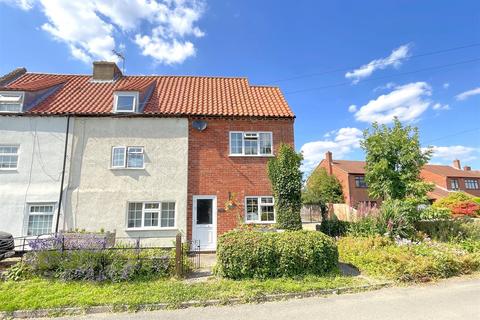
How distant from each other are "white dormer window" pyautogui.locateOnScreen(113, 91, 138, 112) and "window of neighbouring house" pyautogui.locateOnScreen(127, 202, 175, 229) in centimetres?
493

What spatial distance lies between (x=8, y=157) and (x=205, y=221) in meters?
10.0

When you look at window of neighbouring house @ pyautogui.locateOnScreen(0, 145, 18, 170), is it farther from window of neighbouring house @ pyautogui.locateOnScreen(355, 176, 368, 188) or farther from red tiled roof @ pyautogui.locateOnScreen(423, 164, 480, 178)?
red tiled roof @ pyautogui.locateOnScreen(423, 164, 480, 178)

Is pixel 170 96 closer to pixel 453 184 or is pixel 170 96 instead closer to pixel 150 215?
pixel 150 215

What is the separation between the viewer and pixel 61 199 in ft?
41.1

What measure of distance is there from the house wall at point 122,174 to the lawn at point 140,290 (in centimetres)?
509

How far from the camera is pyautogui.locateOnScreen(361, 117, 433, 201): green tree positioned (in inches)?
593

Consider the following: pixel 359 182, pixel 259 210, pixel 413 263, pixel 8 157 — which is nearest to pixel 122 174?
pixel 8 157

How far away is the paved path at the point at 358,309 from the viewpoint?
5637mm

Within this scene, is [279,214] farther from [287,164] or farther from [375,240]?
[375,240]

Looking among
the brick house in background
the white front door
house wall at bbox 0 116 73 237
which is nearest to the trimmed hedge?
A: the white front door

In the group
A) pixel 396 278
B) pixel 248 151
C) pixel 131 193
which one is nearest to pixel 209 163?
pixel 248 151

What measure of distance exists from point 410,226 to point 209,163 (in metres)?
10.0

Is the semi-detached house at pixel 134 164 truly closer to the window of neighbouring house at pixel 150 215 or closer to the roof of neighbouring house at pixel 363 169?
the window of neighbouring house at pixel 150 215

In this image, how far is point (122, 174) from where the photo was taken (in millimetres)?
12977
